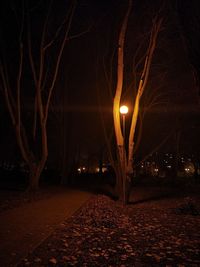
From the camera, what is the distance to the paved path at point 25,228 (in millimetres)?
5988

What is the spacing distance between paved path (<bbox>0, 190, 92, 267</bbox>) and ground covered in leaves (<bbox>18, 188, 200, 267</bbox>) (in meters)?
0.24

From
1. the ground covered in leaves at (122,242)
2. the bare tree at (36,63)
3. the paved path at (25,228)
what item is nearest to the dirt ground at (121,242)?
the ground covered in leaves at (122,242)

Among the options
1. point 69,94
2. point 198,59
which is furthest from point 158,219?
point 69,94

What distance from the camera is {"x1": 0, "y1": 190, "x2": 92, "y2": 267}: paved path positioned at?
5988 mm

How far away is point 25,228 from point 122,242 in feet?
8.69

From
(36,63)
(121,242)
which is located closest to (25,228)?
(121,242)

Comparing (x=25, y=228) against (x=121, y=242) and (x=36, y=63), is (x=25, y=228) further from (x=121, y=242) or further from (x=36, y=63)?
(x=36, y=63)

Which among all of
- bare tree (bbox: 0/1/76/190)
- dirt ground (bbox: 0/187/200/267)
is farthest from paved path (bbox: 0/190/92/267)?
bare tree (bbox: 0/1/76/190)

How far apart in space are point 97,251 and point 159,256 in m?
1.28

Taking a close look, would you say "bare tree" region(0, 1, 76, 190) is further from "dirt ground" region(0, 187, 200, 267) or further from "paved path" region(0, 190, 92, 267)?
"dirt ground" region(0, 187, 200, 267)

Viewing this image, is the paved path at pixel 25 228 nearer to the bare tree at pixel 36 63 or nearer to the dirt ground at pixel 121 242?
the dirt ground at pixel 121 242

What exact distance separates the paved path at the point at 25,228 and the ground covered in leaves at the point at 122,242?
0.24 metres

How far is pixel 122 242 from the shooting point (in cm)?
723

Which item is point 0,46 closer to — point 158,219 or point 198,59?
point 198,59
